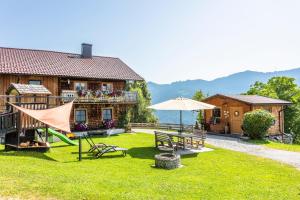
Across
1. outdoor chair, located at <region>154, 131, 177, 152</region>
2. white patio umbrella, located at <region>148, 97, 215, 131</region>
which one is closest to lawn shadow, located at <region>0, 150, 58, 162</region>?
outdoor chair, located at <region>154, 131, 177, 152</region>

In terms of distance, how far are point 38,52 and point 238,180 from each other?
22537 mm

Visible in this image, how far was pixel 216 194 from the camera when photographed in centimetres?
804

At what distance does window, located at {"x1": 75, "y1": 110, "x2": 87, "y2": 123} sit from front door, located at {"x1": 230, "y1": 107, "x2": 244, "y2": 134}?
509 inches

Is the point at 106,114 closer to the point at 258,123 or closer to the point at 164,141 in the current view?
the point at 164,141

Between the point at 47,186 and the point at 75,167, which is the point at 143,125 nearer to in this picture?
the point at 75,167

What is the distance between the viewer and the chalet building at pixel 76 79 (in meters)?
21.5

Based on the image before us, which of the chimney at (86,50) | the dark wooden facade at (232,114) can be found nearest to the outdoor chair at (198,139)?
the dark wooden facade at (232,114)

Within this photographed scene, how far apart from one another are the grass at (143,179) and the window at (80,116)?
1051cm

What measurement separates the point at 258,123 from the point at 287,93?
A: 25358 mm

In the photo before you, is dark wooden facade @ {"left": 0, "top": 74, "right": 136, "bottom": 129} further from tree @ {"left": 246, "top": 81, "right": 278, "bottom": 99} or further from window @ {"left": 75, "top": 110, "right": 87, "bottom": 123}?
tree @ {"left": 246, "top": 81, "right": 278, "bottom": 99}

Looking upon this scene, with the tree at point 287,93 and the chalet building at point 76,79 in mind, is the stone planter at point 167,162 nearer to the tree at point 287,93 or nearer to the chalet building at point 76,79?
the chalet building at point 76,79

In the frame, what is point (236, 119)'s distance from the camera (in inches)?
947

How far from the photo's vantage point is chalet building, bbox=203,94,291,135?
77.2ft

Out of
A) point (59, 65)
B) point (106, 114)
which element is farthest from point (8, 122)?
point (106, 114)
